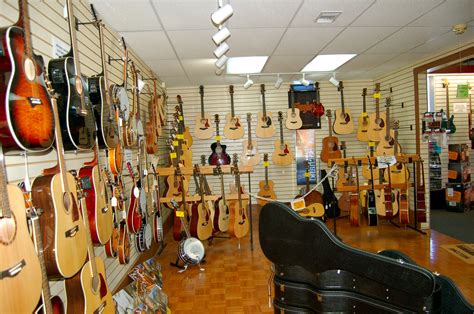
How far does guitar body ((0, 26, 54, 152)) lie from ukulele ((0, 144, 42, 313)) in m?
0.10

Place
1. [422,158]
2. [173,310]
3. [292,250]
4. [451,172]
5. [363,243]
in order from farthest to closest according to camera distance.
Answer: [451,172]
[422,158]
[363,243]
[173,310]
[292,250]

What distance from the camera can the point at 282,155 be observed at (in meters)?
5.96

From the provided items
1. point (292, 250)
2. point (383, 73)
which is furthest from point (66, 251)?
point (383, 73)

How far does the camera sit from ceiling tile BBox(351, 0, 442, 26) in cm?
279

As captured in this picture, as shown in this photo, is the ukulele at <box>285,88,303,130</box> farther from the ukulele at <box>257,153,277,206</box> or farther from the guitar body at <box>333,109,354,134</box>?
the ukulele at <box>257,153,277,206</box>

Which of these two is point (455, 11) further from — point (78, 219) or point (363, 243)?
point (78, 219)

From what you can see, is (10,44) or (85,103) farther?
(85,103)

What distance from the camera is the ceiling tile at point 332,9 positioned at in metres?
2.72

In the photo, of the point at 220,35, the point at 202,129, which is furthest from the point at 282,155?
the point at 220,35

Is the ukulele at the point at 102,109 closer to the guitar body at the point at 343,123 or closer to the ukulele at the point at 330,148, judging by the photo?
the ukulele at the point at 330,148

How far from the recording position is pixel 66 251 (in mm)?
1397

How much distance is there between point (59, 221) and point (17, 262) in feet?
1.05

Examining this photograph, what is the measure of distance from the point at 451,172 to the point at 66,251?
6799mm

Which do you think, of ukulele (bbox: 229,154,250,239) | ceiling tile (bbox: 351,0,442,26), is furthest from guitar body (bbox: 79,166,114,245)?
ceiling tile (bbox: 351,0,442,26)
